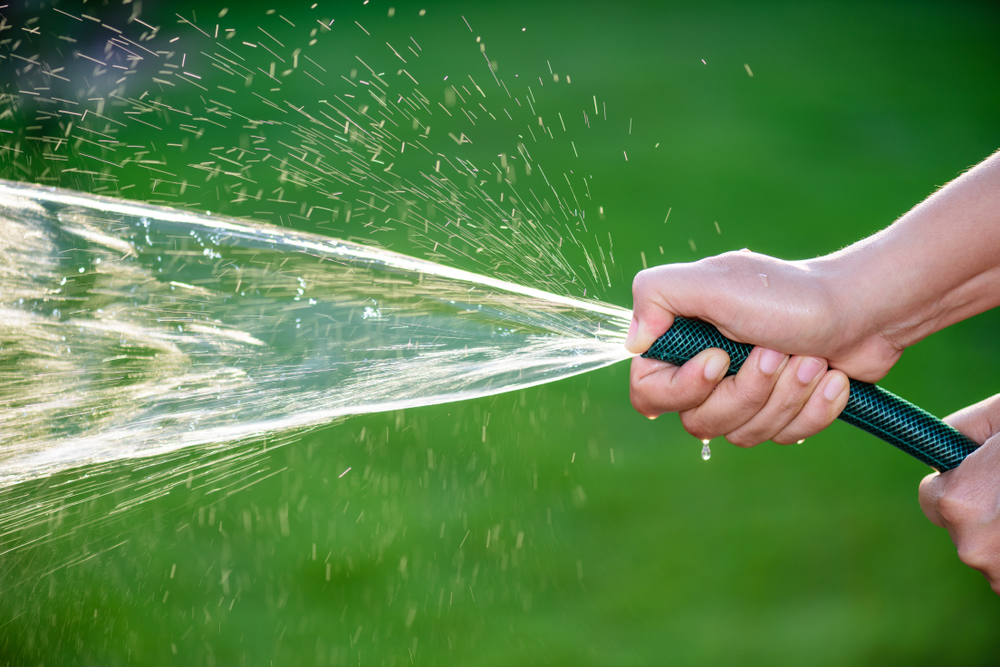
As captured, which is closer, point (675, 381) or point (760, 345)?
point (760, 345)

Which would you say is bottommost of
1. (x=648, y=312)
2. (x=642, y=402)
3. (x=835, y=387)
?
(x=642, y=402)

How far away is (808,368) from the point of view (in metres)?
1.84

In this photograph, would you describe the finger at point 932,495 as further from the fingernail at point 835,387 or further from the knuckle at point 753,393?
the knuckle at point 753,393

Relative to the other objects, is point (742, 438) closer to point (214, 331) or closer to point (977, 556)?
point (977, 556)

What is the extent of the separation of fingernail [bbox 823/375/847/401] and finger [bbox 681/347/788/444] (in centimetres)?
15

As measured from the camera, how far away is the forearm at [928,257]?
1.68 m

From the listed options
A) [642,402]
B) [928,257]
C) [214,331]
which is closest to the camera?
[928,257]

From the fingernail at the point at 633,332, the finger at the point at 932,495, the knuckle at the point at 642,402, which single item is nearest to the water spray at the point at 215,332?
the knuckle at the point at 642,402

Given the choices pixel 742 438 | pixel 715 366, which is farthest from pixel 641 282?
pixel 742 438

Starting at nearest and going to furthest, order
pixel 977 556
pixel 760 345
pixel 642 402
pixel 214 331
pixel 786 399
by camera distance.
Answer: pixel 977 556
pixel 760 345
pixel 786 399
pixel 642 402
pixel 214 331

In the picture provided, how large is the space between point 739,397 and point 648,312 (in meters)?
0.40

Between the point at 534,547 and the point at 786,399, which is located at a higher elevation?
the point at 786,399

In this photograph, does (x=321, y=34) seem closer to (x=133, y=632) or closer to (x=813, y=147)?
(x=813, y=147)

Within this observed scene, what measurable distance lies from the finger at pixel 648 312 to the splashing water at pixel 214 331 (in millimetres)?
506
